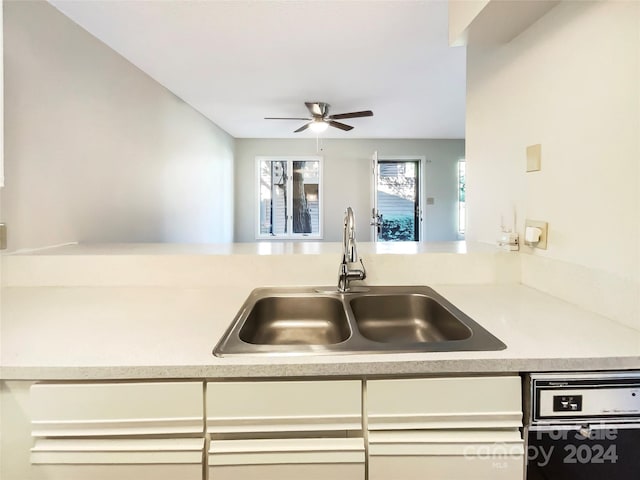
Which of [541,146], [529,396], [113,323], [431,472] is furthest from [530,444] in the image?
[113,323]

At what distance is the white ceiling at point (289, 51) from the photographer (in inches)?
75.8

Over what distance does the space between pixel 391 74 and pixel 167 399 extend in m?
3.02

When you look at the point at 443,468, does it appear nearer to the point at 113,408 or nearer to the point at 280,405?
the point at 280,405

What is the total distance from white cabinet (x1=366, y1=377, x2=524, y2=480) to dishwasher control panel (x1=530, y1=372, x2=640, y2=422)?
7 centimetres

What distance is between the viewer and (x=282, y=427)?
2.43ft

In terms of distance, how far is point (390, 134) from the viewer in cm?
551

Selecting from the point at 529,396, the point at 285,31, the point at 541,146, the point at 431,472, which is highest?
the point at 285,31

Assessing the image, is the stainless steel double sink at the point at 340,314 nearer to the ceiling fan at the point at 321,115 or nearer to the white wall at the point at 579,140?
the white wall at the point at 579,140

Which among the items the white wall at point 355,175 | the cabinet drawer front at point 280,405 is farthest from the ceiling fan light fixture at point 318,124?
the cabinet drawer front at point 280,405

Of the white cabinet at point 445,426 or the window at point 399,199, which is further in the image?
the window at point 399,199

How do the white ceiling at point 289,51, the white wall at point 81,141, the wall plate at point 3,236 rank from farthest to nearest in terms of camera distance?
1. the white ceiling at point 289,51
2. the white wall at point 81,141
3. the wall plate at point 3,236

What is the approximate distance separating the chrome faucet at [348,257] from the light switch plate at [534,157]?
72cm

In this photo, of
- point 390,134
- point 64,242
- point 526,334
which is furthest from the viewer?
point 390,134

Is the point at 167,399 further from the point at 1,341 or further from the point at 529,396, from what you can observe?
the point at 529,396
